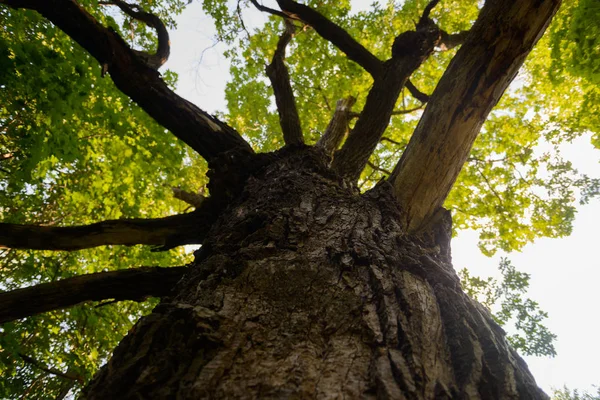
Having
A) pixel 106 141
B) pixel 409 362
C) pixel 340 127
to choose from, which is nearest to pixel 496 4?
pixel 409 362

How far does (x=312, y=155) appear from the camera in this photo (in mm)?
2920

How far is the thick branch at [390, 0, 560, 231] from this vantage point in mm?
2129

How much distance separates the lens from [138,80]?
2867 mm

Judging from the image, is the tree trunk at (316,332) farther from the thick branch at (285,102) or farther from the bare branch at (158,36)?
the bare branch at (158,36)

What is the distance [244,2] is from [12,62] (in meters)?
4.20

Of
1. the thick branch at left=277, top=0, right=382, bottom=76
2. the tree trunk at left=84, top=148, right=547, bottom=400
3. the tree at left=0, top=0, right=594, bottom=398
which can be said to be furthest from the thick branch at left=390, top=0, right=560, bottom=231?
the thick branch at left=277, top=0, right=382, bottom=76

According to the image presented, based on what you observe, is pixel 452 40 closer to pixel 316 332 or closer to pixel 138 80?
pixel 138 80

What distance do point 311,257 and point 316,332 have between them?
16.6 inches

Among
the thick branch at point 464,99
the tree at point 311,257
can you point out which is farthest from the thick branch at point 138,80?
the thick branch at point 464,99

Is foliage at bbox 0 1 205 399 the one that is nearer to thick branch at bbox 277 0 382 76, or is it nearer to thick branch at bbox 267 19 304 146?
thick branch at bbox 267 19 304 146

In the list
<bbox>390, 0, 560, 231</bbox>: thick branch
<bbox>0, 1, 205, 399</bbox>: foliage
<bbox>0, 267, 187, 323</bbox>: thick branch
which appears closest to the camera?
<bbox>0, 267, 187, 323</bbox>: thick branch

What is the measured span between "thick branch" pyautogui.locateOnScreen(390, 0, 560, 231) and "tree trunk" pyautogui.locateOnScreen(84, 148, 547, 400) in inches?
36.1

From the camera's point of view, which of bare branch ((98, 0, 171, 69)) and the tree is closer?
the tree

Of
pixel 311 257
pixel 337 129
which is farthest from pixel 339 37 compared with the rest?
pixel 311 257
